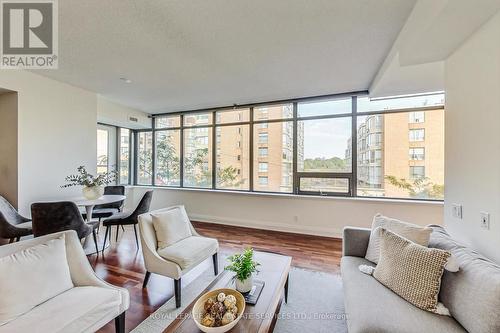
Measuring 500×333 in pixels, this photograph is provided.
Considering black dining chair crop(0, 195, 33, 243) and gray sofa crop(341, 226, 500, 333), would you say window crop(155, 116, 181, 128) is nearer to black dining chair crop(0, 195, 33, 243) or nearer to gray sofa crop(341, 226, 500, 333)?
black dining chair crop(0, 195, 33, 243)

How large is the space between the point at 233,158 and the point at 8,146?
3.75 m

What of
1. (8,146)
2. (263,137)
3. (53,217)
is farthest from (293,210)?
(8,146)

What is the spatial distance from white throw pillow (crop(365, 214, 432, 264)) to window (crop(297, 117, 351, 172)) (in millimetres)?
2128

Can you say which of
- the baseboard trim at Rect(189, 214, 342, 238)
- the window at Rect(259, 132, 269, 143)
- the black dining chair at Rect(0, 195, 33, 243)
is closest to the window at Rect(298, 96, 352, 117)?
the window at Rect(259, 132, 269, 143)

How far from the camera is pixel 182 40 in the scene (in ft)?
8.01

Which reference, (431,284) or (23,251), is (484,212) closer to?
(431,284)

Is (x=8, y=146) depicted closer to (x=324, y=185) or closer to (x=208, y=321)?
(x=208, y=321)

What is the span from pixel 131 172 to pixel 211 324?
5932 mm

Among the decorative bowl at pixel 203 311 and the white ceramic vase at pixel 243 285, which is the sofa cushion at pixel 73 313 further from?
the white ceramic vase at pixel 243 285

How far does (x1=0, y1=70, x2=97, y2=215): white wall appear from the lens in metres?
3.24

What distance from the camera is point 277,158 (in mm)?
4609

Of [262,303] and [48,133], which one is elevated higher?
[48,133]

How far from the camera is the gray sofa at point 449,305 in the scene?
3.66ft

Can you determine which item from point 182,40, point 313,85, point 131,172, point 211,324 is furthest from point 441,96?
point 131,172
